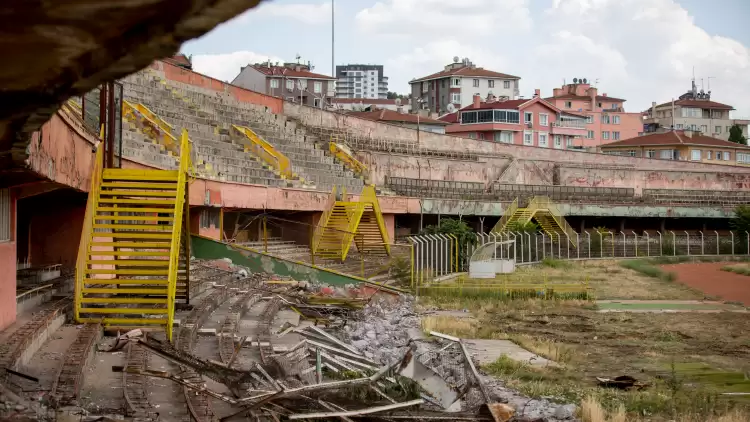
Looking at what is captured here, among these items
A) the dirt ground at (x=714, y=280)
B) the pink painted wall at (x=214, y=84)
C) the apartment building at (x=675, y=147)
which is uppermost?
the apartment building at (x=675, y=147)

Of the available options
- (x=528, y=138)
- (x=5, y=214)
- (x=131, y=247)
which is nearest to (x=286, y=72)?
(x=528, y=138)

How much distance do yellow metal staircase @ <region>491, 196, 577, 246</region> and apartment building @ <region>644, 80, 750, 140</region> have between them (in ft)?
239

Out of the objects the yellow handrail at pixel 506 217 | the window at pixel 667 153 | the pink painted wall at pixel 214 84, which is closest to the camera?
the pink painted wall at pixel 214 84

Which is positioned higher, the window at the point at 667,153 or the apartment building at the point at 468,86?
the apartment building at the point at 468,86

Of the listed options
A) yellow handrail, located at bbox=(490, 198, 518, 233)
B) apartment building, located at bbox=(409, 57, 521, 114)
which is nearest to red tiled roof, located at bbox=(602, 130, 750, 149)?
apartment building, located at bbox=(409, 57, 521, 114)

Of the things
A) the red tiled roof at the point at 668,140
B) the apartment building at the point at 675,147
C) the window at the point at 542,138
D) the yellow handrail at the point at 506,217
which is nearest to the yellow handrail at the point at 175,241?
the yellow handrail at the point at 506,217

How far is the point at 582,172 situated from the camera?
64375 millimetres

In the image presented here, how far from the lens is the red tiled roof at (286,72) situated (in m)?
89.6

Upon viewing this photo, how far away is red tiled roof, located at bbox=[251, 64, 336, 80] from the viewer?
294ft

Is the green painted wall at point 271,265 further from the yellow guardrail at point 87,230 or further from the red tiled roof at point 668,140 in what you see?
the red tiled roof at point 668,140

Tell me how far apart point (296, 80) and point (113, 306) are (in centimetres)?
7893

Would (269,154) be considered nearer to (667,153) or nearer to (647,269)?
(647,269)

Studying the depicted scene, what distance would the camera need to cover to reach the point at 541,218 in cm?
5050

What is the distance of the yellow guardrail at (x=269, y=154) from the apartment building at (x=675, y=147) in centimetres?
5636
